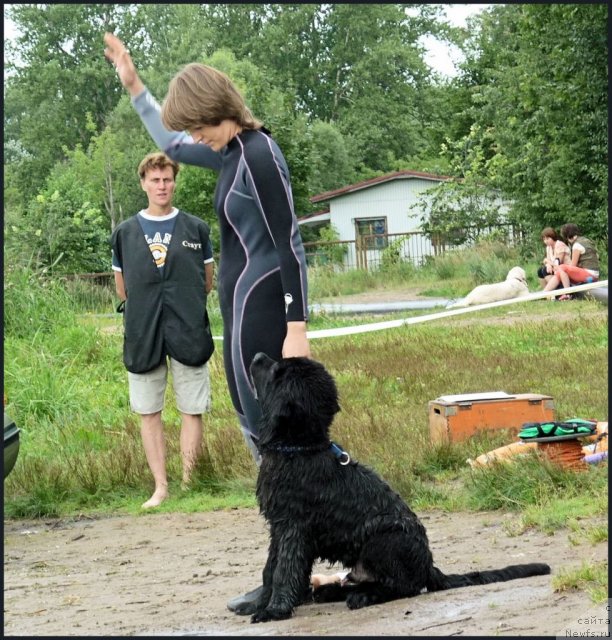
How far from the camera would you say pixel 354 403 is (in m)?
11.2

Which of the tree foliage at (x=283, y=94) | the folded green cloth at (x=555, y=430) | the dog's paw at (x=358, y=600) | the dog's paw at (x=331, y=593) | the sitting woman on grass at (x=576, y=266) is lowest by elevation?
the dog's paw at (x=331, y=593)

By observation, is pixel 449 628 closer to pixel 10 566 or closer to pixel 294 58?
pixel 10 566

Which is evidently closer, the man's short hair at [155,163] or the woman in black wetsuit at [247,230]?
the woman in black wetsuit at [247,230]

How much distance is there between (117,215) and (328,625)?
56601mm

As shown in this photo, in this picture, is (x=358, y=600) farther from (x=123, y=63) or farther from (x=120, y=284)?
(x=120, y=284)

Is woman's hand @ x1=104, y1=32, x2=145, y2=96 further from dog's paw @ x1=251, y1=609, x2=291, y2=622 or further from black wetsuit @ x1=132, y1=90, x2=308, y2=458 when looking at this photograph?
dog's paw @ x1=251, y1=609, x2=291, y2=622

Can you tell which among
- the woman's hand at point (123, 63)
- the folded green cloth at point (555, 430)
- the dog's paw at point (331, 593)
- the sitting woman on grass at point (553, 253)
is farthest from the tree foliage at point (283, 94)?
the dog's paw at point (331, 593)

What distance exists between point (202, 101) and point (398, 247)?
39400mm

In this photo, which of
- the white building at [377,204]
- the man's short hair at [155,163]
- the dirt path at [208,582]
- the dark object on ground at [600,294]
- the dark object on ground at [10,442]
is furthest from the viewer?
the white building at [377,204]

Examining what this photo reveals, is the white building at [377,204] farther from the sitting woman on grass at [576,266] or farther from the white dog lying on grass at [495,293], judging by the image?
the sitting woman on grass at [576,266]

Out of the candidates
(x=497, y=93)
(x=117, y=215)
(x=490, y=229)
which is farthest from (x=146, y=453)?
(x=117, y=215)

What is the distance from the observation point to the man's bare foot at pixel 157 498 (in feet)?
26.7

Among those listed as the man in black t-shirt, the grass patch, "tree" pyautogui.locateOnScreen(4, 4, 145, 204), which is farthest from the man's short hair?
"tree" pyautogui.locateOnScreen(4, 4, 145, 204)

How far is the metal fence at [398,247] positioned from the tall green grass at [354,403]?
75.0ft
